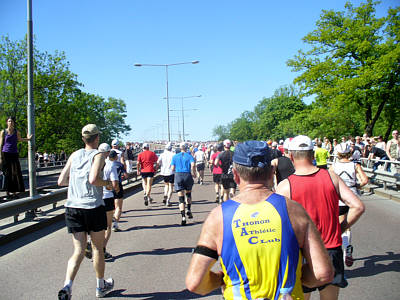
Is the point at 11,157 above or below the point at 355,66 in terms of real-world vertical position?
below

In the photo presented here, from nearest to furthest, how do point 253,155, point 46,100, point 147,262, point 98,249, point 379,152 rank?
point 253,155 → point 98,249 → point 147,262 → point 379,152 → point 46,100

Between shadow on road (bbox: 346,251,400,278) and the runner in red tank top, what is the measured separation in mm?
2055

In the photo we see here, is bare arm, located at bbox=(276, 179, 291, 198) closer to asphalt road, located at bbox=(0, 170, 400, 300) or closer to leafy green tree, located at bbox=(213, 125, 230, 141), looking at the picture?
asphalt road, located at bbox=(0, 170, 400, 300)

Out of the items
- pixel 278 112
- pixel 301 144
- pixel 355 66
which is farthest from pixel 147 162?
pixel 278 112

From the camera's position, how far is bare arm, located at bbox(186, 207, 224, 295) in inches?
72.3

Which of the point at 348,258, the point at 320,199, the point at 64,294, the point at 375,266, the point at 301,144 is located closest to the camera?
the point at 320,199

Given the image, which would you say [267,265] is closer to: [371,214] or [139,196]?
[371,214]

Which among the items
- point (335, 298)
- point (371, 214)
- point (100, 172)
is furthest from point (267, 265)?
point (371, 214)

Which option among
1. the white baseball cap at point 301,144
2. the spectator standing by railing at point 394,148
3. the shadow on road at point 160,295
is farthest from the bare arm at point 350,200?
the spectator standing by railing at point 394,148

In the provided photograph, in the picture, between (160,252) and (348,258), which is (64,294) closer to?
(160,252)

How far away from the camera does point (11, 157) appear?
9.38 m

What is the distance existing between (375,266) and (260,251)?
4245mm

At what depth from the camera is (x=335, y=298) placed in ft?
10.2

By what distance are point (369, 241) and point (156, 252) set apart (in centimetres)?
395
